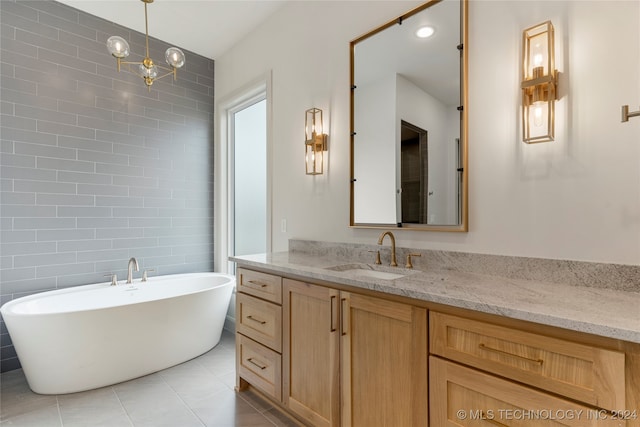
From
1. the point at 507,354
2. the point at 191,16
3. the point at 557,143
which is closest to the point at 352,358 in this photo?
the point at 507,354

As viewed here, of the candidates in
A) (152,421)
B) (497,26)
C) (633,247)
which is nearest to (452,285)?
(633,247)

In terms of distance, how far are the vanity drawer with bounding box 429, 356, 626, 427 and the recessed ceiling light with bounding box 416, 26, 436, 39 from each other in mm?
1671

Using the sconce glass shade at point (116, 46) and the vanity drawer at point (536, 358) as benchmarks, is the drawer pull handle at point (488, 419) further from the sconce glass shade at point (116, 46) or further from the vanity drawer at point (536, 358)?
the sconce glass shade at point (116, 46)

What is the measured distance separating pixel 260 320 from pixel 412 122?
5.03ft

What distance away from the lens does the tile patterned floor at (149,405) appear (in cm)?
195

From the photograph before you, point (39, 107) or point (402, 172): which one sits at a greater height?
point (39, 107)

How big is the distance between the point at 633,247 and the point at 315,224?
1779mm

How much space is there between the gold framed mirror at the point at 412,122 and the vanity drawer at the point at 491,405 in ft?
2.51

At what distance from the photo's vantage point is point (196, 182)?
366 cm

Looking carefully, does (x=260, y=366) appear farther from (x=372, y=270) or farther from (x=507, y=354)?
(x=507, y=354)

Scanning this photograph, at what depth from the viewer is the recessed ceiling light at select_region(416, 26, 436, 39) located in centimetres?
181

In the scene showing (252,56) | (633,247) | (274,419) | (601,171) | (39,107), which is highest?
(252,56)

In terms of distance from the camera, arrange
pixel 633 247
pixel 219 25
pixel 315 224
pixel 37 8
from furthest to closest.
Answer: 1. pixel 219 25
2. pixel 37 8
3. pixel 315 224
4. pixel 633 247

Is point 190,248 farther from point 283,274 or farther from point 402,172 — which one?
point 402,172
